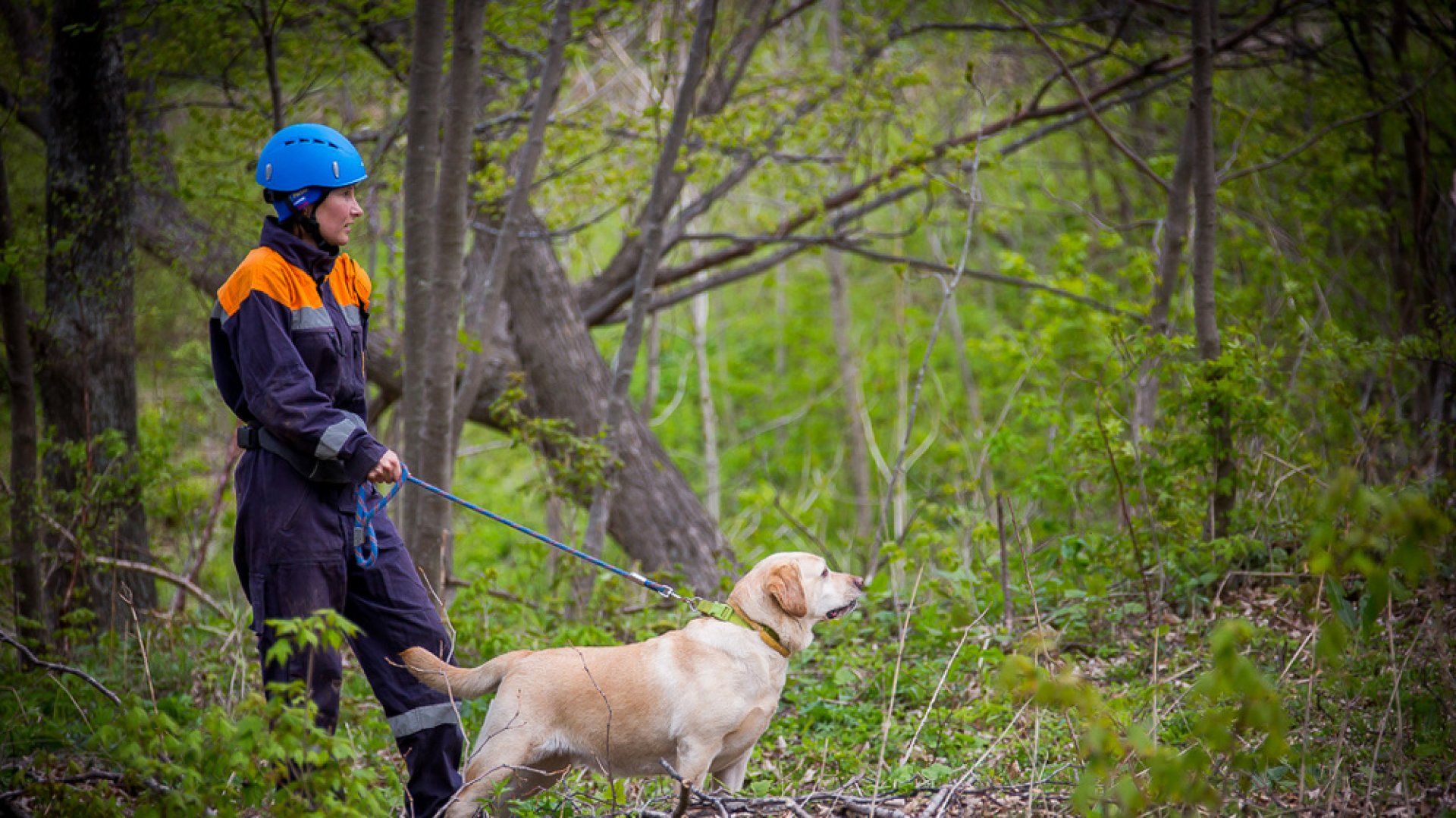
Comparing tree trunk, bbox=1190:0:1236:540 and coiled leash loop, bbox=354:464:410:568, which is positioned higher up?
Answer: tree trunk, bbox=1190:0:1236:540

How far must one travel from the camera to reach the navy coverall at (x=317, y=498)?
3912 mm

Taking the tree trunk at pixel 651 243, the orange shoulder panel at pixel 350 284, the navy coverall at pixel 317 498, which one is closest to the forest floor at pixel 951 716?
the navy coverall at pixel 317 498

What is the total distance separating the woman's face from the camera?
164 inches

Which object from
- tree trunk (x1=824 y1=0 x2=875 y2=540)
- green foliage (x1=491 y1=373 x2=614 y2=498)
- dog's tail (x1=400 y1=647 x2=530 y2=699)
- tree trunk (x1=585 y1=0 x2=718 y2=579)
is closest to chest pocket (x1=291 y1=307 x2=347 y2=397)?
dog's tail (x1=400 y1=647 x2=530 y2=699)

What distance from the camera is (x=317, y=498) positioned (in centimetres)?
410

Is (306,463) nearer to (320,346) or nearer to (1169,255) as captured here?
(320,346)

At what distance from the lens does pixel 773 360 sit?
2362 centimetres

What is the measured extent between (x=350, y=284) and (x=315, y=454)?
2.86 feet

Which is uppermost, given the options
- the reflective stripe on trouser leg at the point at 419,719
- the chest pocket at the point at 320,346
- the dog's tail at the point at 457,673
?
the chest pocket at the point at 320,346

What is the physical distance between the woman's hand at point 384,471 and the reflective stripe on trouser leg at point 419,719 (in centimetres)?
100

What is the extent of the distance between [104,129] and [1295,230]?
467 inches

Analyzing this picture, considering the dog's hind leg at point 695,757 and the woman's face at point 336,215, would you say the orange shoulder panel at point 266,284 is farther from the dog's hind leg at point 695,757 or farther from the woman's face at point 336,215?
the dog's hind leg at point 695,757

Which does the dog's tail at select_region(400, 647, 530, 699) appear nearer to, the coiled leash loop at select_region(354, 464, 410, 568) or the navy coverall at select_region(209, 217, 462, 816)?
the navy coverall at select_region(209, 217, 462, 816)

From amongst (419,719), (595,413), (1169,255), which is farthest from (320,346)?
(1169,255)
